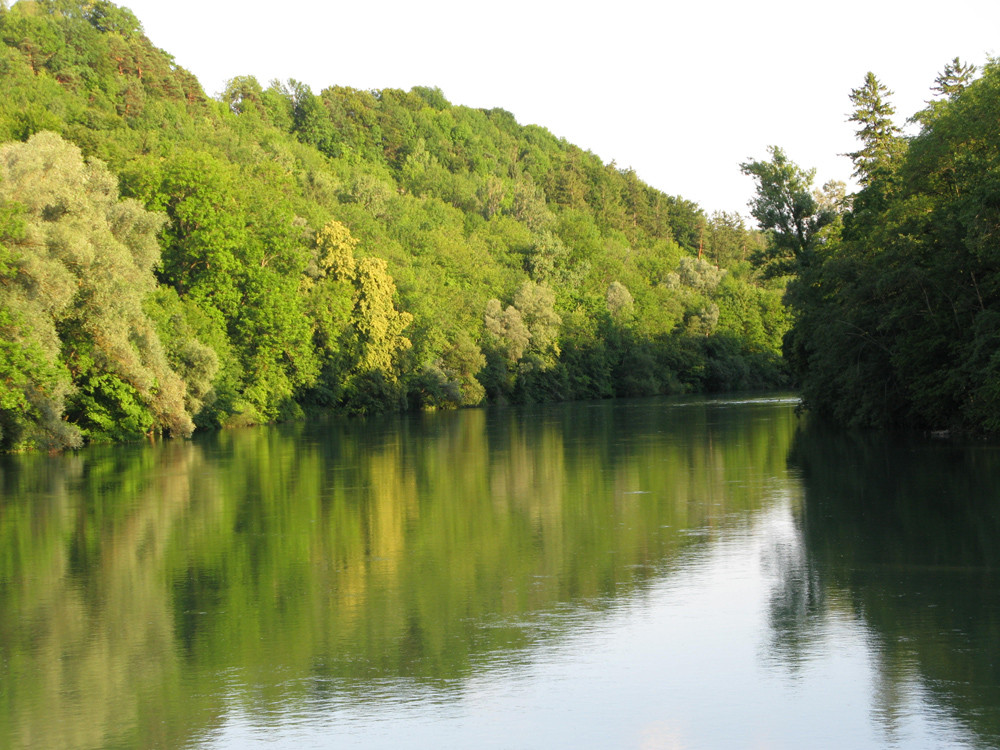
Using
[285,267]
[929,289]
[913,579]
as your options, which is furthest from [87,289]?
[913,579]

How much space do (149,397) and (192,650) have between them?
33436 millimetres

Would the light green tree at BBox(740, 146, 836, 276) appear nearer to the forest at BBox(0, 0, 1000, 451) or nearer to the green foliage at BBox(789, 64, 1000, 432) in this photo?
the forest at BBox(0, 0, 1000, 451)

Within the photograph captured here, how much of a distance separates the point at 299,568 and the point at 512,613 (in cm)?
409

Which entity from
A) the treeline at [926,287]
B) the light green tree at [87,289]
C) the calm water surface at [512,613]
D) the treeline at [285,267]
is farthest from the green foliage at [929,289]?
the treeline at [285,267]

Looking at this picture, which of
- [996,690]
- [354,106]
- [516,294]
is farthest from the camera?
[354,106]

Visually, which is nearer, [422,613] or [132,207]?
[422,613]

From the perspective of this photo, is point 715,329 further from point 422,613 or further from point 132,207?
point 422,613

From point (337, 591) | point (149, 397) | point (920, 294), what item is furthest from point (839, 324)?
point (337, 591)

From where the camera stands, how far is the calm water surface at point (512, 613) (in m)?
7.80

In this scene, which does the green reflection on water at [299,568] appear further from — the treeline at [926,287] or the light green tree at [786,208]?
the light green tree at [786,208]

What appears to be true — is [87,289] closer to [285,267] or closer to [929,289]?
[285,267]

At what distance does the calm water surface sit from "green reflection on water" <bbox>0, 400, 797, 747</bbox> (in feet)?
0.17

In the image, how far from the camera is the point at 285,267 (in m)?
61.4

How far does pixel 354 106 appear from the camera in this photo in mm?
135000
